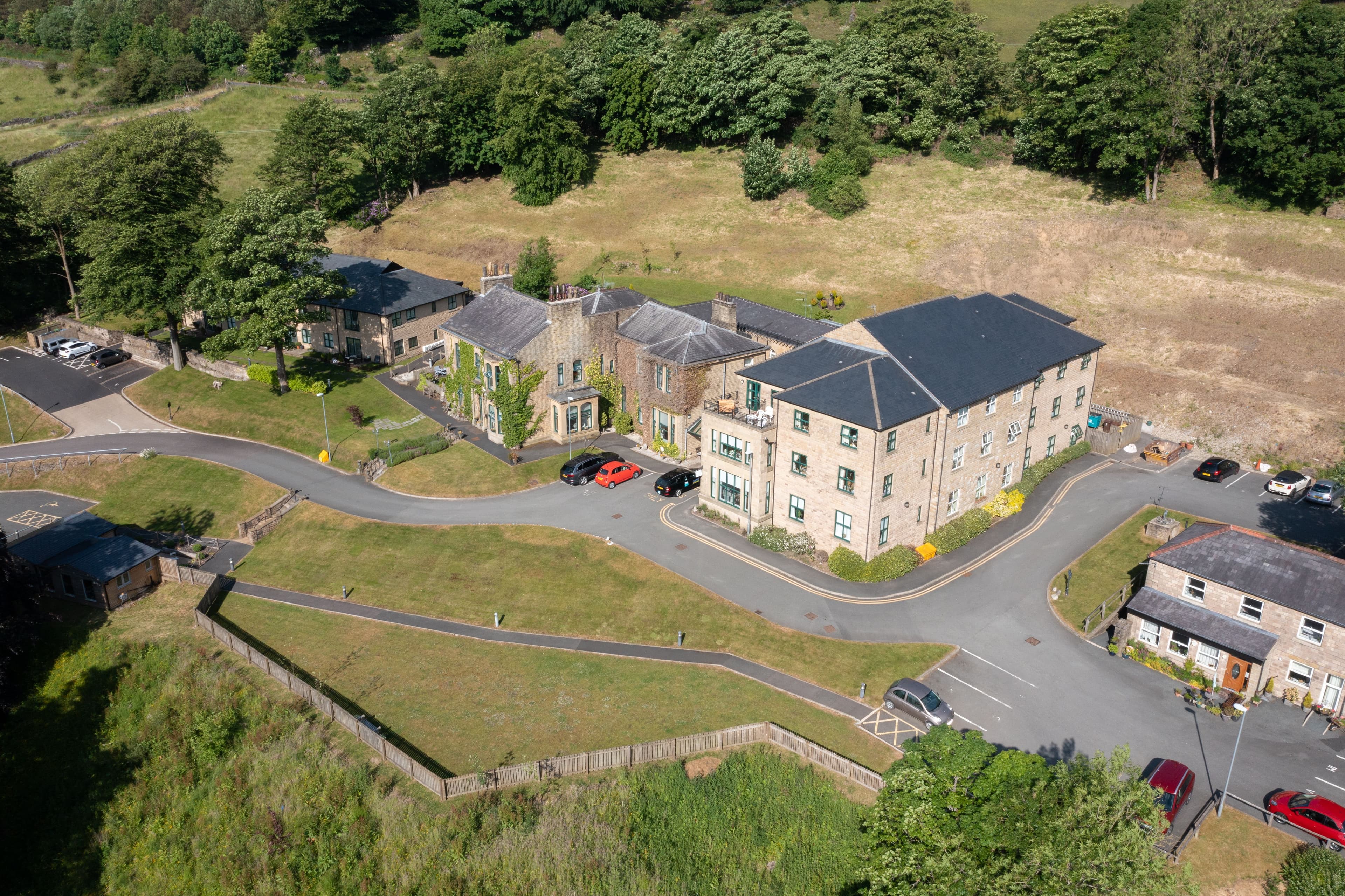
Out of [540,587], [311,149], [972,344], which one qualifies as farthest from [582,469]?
[311,149]

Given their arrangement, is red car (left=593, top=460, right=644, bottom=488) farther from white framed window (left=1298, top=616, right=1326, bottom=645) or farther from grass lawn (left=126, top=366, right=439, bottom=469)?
white framed window (left=1298, top=616, right=1326, bottom=645)

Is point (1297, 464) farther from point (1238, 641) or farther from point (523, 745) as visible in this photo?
point (523, 745)

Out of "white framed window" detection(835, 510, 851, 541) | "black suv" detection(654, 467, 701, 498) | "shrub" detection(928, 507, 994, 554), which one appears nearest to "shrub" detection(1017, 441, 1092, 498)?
"shrub" detection(928, 507, 994, 554)

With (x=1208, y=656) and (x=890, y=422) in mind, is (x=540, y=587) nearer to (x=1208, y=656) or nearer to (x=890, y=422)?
(x=890, y=422)

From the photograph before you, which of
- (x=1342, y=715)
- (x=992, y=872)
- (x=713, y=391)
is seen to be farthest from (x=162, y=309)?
(x=1342, y=715)

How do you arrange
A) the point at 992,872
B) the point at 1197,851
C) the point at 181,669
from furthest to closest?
the point at 181,669 < the point at 1197,851 < the point at 992,872

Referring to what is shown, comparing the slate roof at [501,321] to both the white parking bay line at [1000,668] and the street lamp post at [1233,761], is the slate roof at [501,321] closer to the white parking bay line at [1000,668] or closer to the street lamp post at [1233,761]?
the white parking bay line at [1000,668]
